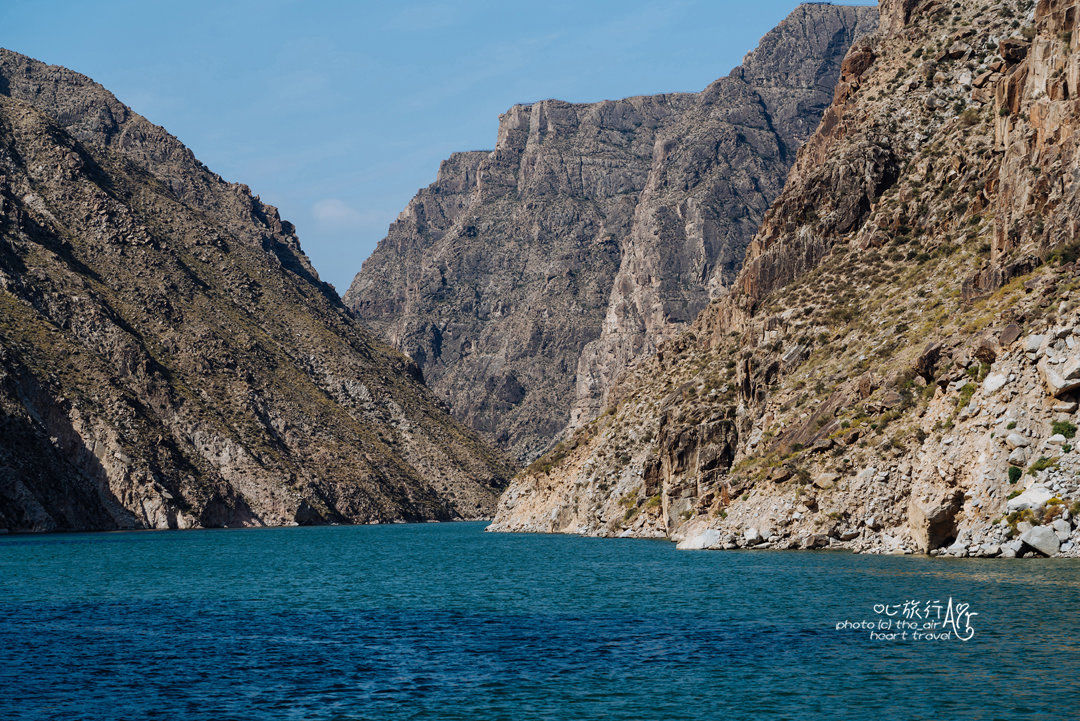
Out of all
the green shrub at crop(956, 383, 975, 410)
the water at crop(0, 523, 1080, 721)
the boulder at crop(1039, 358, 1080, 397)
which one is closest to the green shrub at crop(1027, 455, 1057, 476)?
the boulder at crop(1039, 358, 1080, 397)

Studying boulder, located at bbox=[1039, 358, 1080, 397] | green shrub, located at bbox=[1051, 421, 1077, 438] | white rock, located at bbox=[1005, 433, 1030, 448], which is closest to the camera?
green shrub, located at bbox=[1051, 421, 1077, 438]

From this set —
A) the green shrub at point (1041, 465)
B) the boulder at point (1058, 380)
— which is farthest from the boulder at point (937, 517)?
the boulder at point (1058, 380)

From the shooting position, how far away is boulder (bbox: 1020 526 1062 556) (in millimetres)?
55562

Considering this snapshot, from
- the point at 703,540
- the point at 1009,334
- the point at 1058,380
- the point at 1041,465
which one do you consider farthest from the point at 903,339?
the point at 1041,465

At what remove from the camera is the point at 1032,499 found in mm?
57375

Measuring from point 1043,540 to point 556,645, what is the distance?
27.9m

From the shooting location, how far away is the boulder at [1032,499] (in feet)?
187

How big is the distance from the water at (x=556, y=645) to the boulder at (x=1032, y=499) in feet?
10.4

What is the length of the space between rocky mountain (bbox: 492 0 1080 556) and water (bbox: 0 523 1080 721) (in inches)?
197

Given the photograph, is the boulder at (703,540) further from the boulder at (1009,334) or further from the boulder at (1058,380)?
the boulder at (1058,380)

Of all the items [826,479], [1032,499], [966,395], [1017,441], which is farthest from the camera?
[826,479]

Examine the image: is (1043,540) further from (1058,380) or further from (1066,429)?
(1058,380)

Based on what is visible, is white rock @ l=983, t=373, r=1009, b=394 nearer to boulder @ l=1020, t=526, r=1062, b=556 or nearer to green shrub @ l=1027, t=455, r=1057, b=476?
green shrub @ l=1027, t=455, r=1057, b=476

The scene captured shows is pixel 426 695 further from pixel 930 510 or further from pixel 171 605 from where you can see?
pixel 930 510
